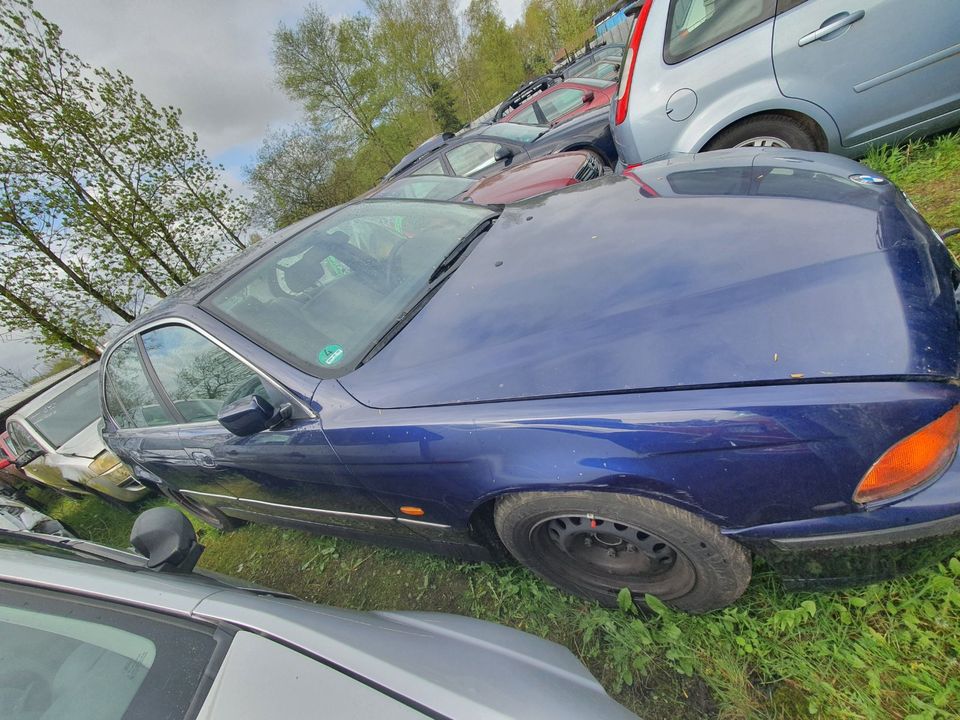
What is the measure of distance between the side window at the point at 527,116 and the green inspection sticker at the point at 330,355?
689 cm

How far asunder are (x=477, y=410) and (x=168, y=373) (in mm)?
1881

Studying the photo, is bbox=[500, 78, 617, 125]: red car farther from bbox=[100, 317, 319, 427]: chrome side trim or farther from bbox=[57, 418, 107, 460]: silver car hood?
bbox=[57, 418, 107, 460]: silver car hood

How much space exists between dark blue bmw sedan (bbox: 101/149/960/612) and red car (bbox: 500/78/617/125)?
5.54 m

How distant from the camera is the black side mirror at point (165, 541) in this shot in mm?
1440

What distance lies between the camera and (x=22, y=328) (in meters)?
7.50

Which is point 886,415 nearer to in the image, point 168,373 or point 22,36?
point 168,373

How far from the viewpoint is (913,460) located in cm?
105

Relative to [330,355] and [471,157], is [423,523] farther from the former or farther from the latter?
[471,157]

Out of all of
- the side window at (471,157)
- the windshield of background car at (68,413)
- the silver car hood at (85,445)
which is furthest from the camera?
the side window at (471,157)

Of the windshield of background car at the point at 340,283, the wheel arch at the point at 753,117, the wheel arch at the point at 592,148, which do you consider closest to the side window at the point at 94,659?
the windshield of background car at the point at 340,283

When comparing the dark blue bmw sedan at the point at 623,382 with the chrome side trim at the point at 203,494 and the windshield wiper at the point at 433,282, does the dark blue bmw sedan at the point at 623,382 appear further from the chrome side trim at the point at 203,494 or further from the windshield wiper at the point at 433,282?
the chrome side trim at the point at 203,494

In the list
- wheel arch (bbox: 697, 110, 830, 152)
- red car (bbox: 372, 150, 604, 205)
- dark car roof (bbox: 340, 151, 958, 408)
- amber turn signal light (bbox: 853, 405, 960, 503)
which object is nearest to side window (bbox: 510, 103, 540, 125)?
red car (bbox: 372, 150, 604, 205)

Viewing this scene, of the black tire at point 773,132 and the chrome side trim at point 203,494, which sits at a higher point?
the chrome side trim at point 203,494

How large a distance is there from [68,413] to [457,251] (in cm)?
513
